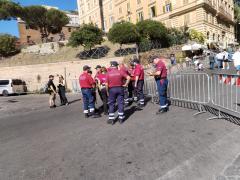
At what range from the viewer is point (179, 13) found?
4728cm

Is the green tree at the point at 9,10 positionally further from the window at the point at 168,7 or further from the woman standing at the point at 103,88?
the woman standing at the point at 103,88

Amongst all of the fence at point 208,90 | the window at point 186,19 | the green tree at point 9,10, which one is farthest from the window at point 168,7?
the fence at point 208,90

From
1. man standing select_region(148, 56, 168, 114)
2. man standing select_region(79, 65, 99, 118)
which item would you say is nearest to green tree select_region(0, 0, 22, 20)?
man standing select_region(79, 65, 99, 118)

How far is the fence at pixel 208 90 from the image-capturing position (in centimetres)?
672

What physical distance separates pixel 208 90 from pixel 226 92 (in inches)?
30.0

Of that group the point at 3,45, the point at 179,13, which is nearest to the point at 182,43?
the point at 179,13

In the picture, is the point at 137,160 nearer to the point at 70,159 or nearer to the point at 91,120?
the point at 70,159

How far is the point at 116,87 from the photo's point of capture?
734 centimetres

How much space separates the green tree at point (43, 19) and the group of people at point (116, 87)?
161 ft

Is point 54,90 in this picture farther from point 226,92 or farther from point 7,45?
point 7,45

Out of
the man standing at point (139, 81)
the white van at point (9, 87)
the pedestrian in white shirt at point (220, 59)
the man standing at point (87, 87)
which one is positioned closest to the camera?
the man standing at point (87, 87)

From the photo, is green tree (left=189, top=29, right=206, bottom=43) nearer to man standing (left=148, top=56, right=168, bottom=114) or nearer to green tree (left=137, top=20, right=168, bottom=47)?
green tree (left=137, top=20, right=168, bottom=47)

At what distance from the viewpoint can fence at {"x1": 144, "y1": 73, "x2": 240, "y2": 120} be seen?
6.72 meters

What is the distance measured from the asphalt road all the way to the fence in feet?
1.50
